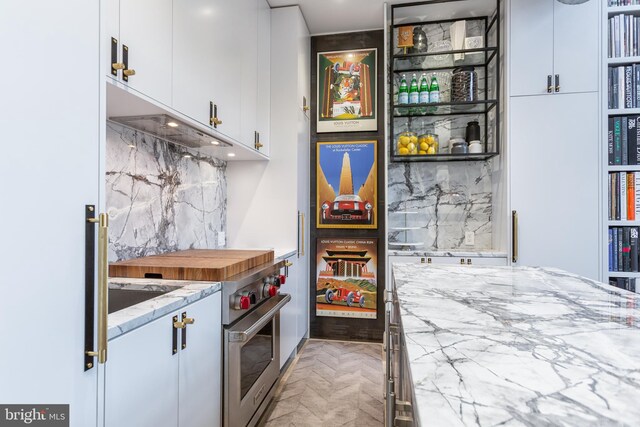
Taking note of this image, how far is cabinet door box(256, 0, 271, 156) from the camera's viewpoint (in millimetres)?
2682

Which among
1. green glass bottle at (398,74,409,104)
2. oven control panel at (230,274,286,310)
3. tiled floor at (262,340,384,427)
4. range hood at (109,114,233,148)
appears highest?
green glass bottle at (398,74,409,104)

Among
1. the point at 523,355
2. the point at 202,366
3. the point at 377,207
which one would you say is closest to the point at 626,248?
the point at 377,207

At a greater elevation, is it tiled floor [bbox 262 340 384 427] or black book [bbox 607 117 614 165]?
black book [bbox 607 117 614 165]

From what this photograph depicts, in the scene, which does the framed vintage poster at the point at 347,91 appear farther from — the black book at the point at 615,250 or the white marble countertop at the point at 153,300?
the white marble countertop at the point at 153,300

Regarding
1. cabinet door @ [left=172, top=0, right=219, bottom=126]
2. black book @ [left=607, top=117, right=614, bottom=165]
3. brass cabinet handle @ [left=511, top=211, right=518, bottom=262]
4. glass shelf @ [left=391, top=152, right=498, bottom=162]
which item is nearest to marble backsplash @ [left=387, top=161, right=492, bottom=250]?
glass shelf @ [left=391, top=152, right=498, bottom=162]

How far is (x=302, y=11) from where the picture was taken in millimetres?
3018

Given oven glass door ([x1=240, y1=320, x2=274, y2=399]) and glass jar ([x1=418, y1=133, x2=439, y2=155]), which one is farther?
glass jar ([x1=418, y1=133, x2=439, y2=155])

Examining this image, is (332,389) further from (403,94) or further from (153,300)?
(403,94)

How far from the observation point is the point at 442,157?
2.96 m

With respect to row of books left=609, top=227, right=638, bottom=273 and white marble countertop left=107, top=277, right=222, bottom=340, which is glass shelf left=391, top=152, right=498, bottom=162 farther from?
white marble countertop left=107, top=277, right=222, bottom=340

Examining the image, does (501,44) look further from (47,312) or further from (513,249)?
(47,312)

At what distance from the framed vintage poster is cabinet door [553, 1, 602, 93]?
145cm

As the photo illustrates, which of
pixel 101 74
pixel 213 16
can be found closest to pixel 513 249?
pixel 213 16

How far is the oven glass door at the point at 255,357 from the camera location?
1.70 meters
